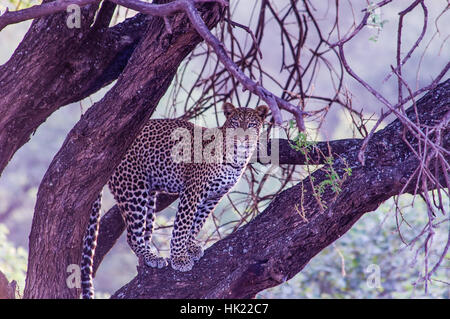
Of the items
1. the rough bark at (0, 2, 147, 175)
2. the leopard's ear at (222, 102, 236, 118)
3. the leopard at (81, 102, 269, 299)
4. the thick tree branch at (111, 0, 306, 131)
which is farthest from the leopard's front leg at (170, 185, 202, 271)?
the thick tree branch at (111, 0, 306, 131)

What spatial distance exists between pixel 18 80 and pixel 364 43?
26.1 meters

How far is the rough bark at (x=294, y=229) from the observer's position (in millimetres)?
4195

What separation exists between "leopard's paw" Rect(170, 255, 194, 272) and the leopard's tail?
2.06ft

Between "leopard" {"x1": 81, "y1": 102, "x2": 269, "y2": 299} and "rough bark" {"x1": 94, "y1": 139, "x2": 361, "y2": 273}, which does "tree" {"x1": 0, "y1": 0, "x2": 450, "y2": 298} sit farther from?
"leopard" {"x1": 81, "y1": 102, "x2": 269, "y2": 299}

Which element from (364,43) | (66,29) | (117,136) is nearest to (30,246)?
(117,136)

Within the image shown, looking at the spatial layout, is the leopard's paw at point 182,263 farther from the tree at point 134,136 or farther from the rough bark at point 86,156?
the rough bark at point 86,156

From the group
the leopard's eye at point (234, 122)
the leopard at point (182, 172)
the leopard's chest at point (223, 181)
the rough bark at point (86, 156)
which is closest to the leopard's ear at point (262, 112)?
the leopard at point (182, 172)

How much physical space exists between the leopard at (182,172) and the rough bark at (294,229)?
27.5 inches

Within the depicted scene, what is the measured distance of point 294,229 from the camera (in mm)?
4758

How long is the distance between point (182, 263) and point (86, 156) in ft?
4.80

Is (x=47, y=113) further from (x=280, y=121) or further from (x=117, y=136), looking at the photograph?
(x=280, y=121)

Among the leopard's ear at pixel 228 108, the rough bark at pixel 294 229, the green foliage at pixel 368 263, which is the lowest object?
the rough bark at pixel 294 229

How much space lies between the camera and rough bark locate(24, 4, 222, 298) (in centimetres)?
424
